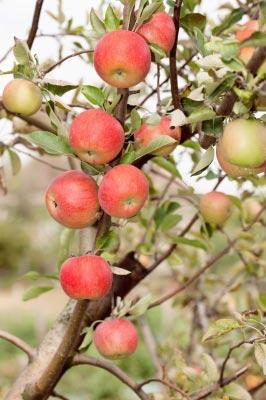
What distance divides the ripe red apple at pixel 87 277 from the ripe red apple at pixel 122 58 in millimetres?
221

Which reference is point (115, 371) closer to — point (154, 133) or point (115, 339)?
point (115, 339)

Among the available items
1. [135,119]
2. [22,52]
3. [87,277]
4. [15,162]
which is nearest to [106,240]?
[87,277]

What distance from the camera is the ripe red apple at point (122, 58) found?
0.67 m

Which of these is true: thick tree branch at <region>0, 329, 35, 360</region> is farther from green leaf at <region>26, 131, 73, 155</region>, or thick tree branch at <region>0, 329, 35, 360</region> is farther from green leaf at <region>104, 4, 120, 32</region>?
green leaf at <region>104, 4, 120, 32</region>

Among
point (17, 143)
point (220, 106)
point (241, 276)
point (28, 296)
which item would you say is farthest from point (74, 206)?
point (241, 276)

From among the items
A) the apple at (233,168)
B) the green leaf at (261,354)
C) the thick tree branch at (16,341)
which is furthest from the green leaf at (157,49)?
the thick tree branch at (16,341)

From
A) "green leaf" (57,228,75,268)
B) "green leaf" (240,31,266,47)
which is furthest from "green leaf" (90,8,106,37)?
"green leaf" (57,228,75,268)

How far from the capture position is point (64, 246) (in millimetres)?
1034

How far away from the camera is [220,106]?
26.7 inches

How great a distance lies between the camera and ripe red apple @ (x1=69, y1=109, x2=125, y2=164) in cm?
68

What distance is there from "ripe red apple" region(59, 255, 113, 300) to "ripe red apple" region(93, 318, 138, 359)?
0.47 feet

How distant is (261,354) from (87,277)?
255 millimetres

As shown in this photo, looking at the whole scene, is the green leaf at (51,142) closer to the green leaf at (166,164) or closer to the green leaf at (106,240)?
the green leaf at (106,240)

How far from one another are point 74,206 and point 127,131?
138mm
